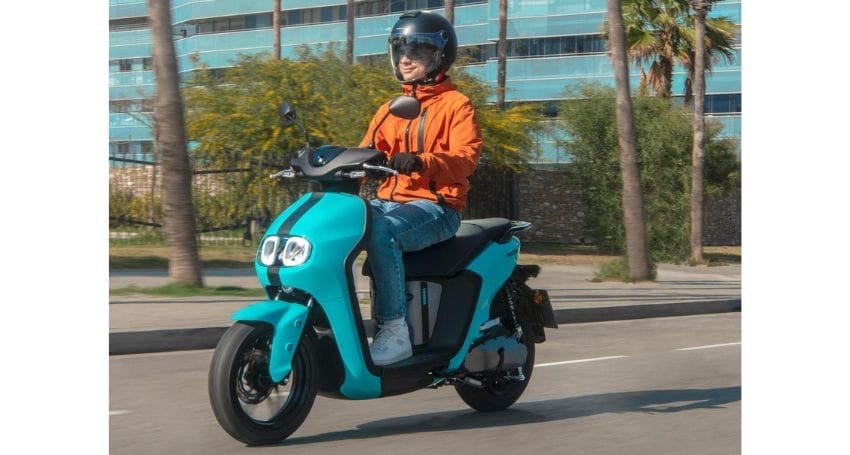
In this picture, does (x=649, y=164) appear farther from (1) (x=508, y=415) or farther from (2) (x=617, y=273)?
(1) (x=508, y=415)

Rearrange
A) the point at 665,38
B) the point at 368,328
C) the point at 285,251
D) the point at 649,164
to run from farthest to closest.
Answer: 1. the point at 665,38
2. the point at 649,164
3. the point at 368,328
4. the point at 285,251

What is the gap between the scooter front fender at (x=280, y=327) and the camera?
5309 mm

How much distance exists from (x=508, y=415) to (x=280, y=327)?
177 cm

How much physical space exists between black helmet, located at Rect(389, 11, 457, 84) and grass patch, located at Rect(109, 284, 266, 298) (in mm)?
Result: 7376

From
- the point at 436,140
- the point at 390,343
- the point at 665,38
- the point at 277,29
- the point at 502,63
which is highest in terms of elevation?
the point at 277,29

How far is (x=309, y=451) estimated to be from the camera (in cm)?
550

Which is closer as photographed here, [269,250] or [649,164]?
[269,250]

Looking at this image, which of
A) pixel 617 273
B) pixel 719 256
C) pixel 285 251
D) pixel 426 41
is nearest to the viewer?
pixel 285 251

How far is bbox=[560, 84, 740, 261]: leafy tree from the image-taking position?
29531mm

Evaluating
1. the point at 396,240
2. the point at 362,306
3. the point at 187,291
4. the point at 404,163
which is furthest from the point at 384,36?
the point at 404,163

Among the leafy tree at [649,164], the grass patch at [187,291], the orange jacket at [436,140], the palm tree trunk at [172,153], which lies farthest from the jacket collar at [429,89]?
the leafy tree at [649,164]

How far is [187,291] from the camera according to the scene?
1340 cm

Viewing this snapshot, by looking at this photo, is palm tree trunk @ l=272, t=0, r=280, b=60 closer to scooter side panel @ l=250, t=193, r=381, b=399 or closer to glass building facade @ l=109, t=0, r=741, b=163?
glass building facade @ l=109, t=0, r=741, b=163

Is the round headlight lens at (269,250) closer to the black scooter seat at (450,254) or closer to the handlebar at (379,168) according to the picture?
the handlebar at (379,168)
